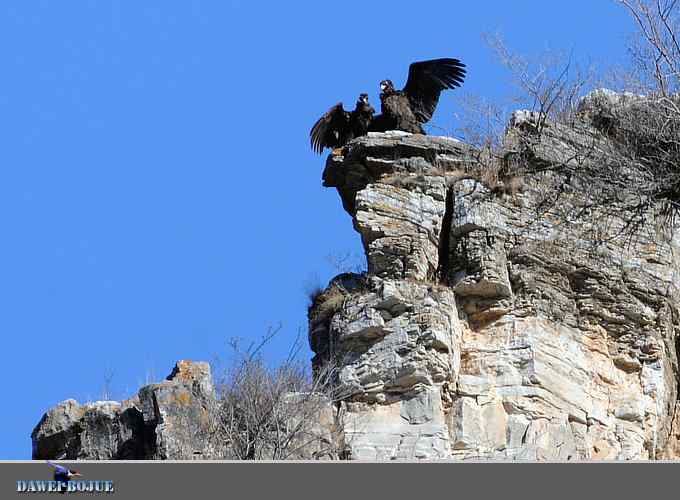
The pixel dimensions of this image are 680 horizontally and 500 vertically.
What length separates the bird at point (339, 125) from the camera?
2295 cm

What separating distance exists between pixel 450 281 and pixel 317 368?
1.77 m

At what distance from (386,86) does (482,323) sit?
4.20 m

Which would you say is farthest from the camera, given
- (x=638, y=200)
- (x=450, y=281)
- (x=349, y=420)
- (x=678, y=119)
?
(x=450, y=281)

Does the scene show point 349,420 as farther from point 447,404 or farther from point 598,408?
point 598,408

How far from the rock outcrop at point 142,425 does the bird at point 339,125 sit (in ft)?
19.5

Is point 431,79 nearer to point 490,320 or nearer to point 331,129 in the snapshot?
point 331,129

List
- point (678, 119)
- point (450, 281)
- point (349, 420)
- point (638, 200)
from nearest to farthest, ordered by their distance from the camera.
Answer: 1. point (678, 119)
2. point (638, 200)
3. point (349, 420)
4. point (450, 281)

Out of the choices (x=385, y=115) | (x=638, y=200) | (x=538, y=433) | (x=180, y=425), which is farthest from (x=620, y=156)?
(x=385, y=115)

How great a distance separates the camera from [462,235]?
2052 cm

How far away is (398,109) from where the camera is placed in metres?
22.7
